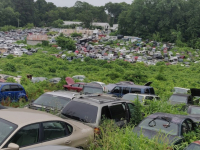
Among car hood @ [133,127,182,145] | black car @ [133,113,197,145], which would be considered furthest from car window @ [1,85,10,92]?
car hood @ [133,127,182,145]

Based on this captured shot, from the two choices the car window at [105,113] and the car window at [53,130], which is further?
the car window at [105,113]

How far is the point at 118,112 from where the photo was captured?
22.6ft

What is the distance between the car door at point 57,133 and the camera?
4.67 m

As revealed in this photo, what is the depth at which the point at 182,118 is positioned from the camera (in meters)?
6.73

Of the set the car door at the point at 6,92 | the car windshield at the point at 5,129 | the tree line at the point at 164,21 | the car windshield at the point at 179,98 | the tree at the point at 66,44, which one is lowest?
the tree at the point at 66,44

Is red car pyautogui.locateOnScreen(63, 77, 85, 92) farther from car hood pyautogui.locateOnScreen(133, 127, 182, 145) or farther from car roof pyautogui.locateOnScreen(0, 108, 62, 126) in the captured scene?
car roof pyautogui.locateOnScreen(0, 108, 62, 126)

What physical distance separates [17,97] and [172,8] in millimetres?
75162

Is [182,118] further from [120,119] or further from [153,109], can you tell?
[153,109]

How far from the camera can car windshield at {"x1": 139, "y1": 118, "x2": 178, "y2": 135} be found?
6.28 metres

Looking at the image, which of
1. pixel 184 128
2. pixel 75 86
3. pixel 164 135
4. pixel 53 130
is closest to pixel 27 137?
pixel 53 130

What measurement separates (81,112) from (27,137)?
2290 mm

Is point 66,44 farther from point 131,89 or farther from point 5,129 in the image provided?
point 5,129

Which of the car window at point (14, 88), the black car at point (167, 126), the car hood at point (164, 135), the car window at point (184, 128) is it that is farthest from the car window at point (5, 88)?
the car window at point (184, 128)

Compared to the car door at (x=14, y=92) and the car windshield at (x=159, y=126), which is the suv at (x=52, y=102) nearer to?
the car windshield at (x=159, y=126)
